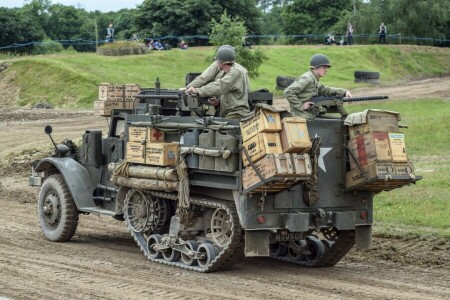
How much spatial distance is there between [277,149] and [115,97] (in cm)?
427

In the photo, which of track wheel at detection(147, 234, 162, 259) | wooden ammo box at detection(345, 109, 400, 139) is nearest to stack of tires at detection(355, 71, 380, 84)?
track wheel at detection(147, 234, 162, 259)

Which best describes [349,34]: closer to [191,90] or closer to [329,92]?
[329,92]

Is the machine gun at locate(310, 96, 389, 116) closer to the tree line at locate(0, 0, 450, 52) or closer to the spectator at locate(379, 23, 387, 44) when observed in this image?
the tree line at locate(0, 0, 450, 52)

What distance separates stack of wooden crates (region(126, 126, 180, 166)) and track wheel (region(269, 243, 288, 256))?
206cm

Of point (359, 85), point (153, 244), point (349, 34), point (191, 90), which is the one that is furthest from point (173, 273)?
point (349, 34)

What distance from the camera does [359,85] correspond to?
4859cm

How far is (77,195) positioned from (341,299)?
17.4 ft

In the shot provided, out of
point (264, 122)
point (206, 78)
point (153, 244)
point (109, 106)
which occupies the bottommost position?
point (153, 244)

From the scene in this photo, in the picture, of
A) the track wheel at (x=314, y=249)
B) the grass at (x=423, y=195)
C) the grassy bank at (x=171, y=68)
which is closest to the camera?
the track wheel at (x=314, y=249)

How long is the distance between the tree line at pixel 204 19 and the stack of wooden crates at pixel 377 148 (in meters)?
39.3

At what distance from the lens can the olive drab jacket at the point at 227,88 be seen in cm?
1354

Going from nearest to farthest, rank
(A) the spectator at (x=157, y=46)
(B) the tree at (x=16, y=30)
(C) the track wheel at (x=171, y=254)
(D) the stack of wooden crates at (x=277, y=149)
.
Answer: (D) the stack of wooden crates at (x=277, y=149) → (C) the track wheel at (x=171, y=254) → (B) the tree at (x=16, y=30) → (A) the spectator at (x=157, y=46)

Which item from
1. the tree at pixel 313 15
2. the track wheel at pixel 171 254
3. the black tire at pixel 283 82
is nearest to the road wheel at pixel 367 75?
the black tire at pixel 283 82

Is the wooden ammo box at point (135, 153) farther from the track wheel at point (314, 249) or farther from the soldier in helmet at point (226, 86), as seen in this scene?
the track wheel at point (314, 249)
